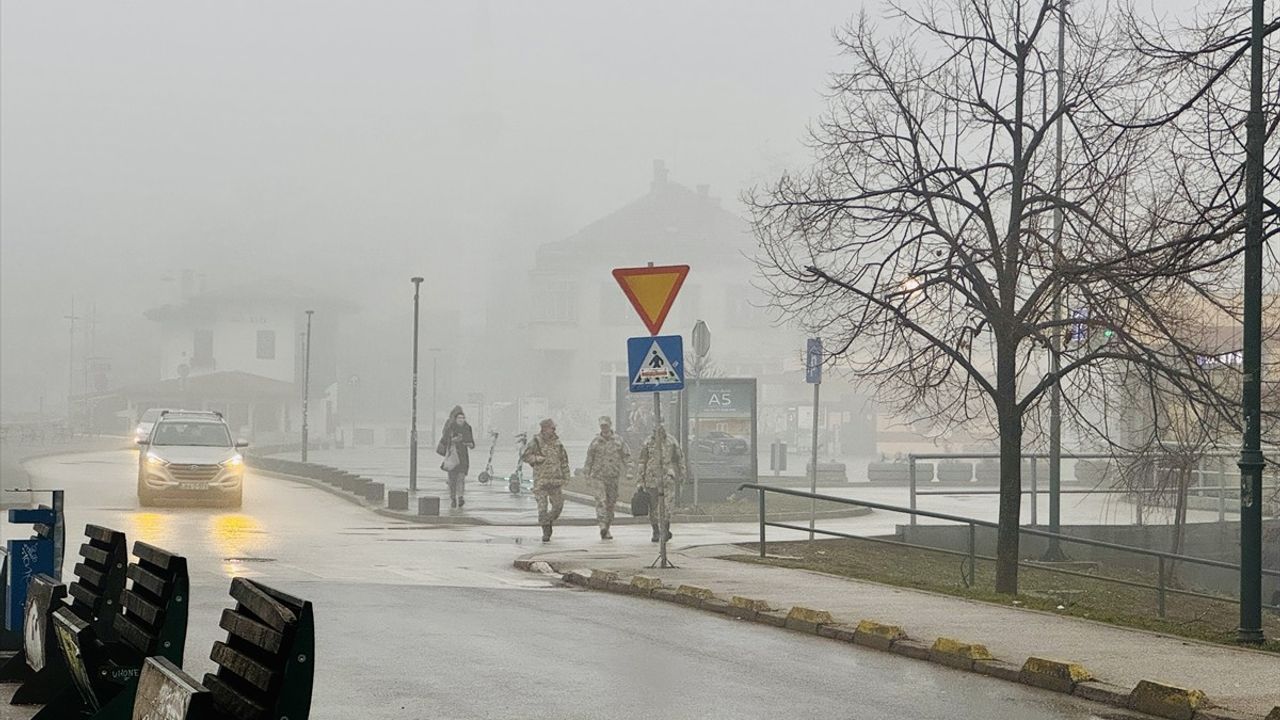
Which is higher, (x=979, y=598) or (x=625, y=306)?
(x=625, y=306)

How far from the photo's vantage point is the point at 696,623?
14055 millimetres

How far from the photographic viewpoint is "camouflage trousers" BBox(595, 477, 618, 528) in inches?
1022

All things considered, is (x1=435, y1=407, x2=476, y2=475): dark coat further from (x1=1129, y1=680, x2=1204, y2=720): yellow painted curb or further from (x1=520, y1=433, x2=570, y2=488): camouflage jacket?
(x1=1129, y1=680, x2=1204, y2=720): yellow painted curb

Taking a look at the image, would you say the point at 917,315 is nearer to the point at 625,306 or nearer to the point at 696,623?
the point at 696,623

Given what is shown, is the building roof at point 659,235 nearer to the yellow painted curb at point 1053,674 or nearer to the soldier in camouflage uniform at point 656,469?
the soldier in camouflage uniform at point 656,469

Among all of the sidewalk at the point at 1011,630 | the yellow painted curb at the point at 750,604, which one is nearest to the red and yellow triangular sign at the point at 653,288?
the sidewalk at the point at 1011,630

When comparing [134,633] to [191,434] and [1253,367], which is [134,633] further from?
[191,434]

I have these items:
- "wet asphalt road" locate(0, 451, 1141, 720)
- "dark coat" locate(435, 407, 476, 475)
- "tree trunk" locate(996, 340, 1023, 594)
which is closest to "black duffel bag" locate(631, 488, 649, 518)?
"dark coat" locate(435, 407, 476, 475)

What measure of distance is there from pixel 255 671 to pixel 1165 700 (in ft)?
19.5

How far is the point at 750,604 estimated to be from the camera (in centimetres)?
1455

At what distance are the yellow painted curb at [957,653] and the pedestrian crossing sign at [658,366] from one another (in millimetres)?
7696

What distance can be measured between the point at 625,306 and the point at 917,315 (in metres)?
87.5

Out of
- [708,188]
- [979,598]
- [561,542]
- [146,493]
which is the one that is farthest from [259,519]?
[708,188]

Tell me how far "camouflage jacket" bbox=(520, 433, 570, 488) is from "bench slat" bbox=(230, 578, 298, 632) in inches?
788
